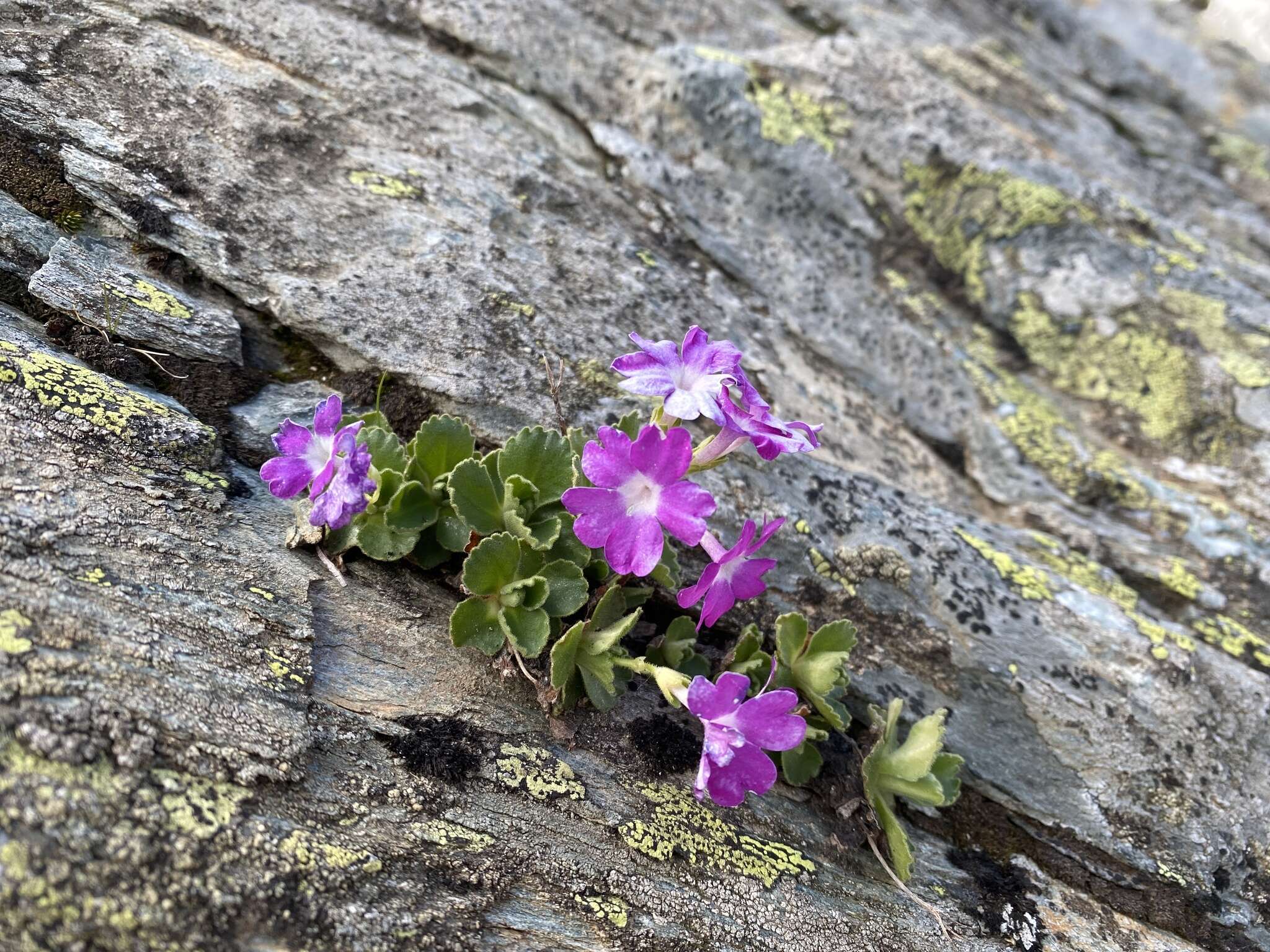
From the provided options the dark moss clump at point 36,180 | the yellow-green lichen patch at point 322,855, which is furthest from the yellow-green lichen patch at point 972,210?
the yellow-green lichen patch at point 322,855

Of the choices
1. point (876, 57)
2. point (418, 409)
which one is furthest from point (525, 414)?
point (876, 57)

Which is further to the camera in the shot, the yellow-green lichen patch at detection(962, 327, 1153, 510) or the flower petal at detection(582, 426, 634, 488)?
the yellow-green lichen patch at detection(962, 327, 1153, 510)

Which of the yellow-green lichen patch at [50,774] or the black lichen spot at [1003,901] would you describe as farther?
the black lichen spot at [1003,901]

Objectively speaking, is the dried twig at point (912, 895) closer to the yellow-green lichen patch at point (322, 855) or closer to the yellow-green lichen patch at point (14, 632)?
the yellow-green lichen patch at point (322, 855)

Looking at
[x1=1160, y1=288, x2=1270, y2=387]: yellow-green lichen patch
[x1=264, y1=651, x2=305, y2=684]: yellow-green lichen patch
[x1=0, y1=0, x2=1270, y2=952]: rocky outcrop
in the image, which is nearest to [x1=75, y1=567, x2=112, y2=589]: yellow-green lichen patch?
[x1=0, y1=0, x2=1270, y2=952]: rocky outcrop

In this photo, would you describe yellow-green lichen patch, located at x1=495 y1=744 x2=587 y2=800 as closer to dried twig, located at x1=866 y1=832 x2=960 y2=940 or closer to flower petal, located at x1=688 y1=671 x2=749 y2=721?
flower petal, located at x1=688 y1=671 x2=749 y2=721
